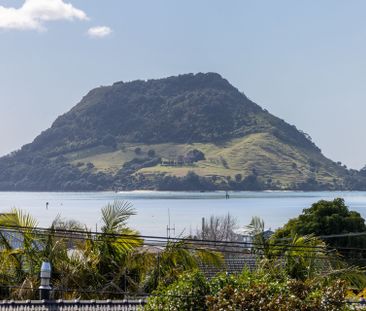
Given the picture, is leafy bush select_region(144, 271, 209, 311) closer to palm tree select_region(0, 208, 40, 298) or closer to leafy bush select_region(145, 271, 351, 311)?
leafy bush select_region(145, 271, 351, 311)

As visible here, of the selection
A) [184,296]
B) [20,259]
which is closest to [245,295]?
[184,296]

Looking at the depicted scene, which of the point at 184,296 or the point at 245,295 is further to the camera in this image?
the point at 184,296

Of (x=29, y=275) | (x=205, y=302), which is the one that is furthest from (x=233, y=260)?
(x=205, y=302)

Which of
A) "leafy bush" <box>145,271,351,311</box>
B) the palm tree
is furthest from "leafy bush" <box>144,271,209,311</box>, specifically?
the palm tree

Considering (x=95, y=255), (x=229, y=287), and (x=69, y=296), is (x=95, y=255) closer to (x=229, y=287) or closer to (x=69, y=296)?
(x=69, y=296)

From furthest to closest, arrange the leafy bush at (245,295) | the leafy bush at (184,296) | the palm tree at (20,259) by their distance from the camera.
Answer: the palm tree at (20,259)
the leafy bush at (184,296)
the leafy bush at (245,295)

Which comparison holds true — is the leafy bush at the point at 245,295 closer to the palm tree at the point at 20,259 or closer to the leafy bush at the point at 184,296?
the leafy bush at the point at 184,296

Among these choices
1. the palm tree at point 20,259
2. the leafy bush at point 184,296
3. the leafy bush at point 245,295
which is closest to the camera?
the leafy bush at point 245,295

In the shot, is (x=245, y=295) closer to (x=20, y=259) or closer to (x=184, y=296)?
(x=184, y=296)

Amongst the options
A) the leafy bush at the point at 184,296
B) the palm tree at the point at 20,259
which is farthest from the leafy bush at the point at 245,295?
the palm tree at the point at 20,259

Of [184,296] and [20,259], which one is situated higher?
[20,259]

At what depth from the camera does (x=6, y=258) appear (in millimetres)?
24688

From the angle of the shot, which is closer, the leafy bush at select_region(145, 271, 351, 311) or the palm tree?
the leafy bush at select_region(145, 271, 351, 311)

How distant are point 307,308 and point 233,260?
962 inches
